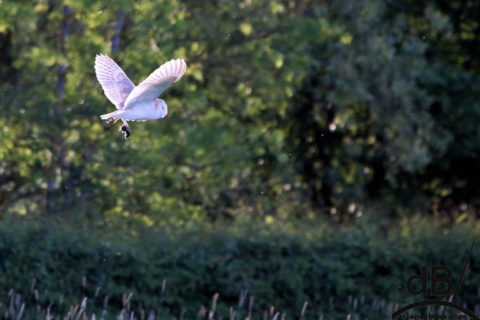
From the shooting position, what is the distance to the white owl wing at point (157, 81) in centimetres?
466

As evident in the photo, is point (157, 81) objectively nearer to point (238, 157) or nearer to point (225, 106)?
point (238, 157)

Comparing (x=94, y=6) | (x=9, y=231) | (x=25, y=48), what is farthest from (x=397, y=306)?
(x=25, y=48)

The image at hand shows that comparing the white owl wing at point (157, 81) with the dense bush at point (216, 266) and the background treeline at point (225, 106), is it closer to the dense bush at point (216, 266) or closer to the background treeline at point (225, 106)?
the dense bush at point (216, 266)

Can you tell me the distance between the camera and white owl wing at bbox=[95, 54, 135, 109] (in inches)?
223

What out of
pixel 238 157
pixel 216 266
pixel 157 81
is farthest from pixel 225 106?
pixel 157 81

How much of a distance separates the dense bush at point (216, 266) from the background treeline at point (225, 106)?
3.95 feet

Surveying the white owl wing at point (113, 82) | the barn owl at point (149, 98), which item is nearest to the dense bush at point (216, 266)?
the white owl wing at point (113, 82)

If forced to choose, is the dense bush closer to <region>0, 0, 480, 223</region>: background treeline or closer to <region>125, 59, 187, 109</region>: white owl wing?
<region>0, 0, 480, 223</region>: background treeline

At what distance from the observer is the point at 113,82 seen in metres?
5.77

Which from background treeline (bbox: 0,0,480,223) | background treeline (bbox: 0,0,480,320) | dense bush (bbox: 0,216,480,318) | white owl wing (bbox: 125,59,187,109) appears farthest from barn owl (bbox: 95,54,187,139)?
background treeline (bbox: 0,0,480,223)

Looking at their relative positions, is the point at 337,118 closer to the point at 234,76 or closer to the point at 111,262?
the point at 234,76

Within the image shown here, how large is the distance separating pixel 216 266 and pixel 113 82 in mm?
2879

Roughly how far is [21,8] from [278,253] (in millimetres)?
4218

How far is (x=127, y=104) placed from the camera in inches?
196
